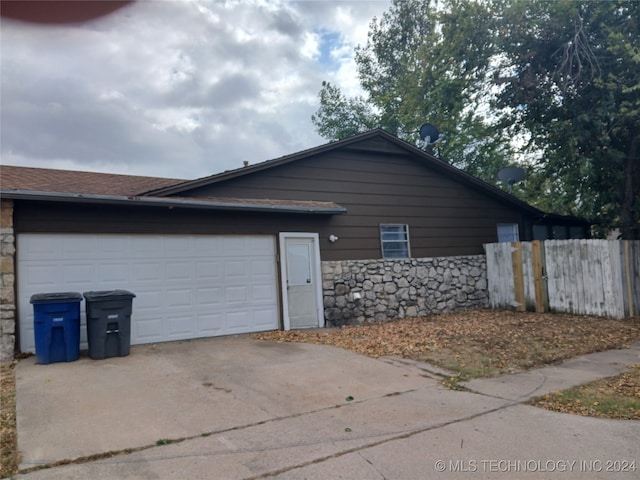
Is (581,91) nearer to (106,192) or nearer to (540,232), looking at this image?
(540,232)

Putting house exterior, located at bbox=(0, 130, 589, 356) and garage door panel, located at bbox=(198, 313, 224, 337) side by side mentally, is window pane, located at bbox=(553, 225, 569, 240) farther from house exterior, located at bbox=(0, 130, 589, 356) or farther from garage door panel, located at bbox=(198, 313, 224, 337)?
garage door panel, located at bbox=(198, 313, 224, 337)

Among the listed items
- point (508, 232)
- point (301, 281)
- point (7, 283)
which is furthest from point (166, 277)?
point (508, 232)

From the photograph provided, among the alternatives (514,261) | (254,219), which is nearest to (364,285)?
(254,219)

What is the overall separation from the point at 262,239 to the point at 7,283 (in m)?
4.47

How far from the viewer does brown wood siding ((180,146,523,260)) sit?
9.97 meters

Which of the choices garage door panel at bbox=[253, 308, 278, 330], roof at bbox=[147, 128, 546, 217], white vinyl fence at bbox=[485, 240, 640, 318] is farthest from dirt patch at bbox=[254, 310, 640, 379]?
roof at bbox=[147, 128, 546, 217]

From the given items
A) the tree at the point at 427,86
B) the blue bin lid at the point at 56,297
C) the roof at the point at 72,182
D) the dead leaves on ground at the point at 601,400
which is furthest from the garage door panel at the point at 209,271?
the tree at the point at 427,86

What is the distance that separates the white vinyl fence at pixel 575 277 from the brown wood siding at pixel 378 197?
1.50m

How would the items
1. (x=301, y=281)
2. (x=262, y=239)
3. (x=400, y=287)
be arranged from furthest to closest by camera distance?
(x=400, y=287) < (x=301, y=281) < (x=262, y=239)

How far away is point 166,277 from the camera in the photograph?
832 centimetres

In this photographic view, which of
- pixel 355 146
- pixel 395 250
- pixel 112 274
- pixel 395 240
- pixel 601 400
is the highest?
pixel 355 146

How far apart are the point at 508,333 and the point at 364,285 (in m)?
3.35

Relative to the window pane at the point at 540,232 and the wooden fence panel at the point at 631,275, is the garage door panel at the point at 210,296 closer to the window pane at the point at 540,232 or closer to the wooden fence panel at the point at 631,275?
the wooden fence panel at the point at 631,275

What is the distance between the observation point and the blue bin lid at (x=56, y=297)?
6430 mm
